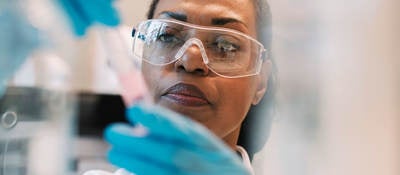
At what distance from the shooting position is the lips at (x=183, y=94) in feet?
2.34

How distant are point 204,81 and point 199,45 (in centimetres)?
6

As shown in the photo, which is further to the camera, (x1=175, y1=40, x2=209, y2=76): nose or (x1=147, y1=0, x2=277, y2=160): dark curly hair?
(x1=147, y1=0, x2=277, y2=160): dark curly hair

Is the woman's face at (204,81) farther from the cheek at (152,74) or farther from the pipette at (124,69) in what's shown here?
the pipette at (124,69)

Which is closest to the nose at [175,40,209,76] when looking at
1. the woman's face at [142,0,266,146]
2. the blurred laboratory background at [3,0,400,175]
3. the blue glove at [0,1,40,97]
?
the woman's face at [142,0,266,146]

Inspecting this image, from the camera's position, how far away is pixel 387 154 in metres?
1.59

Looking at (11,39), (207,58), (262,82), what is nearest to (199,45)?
(207,58)

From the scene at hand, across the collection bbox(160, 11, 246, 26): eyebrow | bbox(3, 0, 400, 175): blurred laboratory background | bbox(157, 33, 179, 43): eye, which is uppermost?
bbox(160, 11, 246, 26): eyebrow

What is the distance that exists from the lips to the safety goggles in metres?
0.05

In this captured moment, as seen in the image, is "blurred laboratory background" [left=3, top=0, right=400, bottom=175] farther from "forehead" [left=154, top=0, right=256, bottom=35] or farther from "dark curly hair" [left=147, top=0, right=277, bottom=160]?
"forehead" [left=154, top=0, right=256, bottom=35]

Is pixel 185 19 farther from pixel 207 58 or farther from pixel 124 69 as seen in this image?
pixel 124 69

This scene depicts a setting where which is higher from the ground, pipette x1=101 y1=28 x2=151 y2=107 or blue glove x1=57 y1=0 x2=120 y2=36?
blue glove x1=57 y1=0 x2=120 y2=36

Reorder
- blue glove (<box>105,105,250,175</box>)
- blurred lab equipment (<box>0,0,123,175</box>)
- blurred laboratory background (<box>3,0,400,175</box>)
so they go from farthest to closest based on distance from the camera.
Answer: blurred laboratory background (<box>3,0,400,175</box>)
blurred lab equipment (<box>0,0,123,175</box>)
blue glove (<box>105,105,250,175</box>)

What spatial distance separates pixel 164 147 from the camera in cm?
51

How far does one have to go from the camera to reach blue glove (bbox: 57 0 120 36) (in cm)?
56
